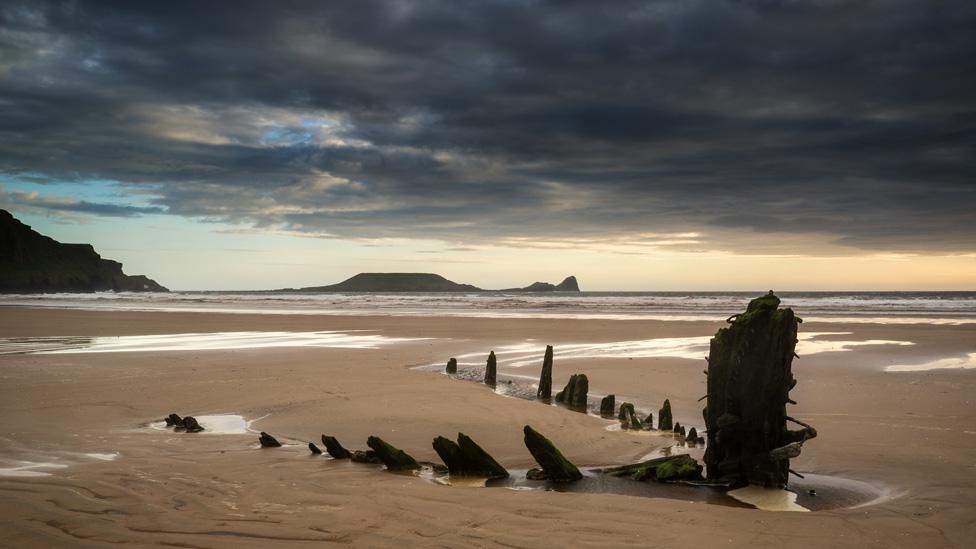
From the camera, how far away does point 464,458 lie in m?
6.97

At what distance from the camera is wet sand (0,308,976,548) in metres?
5.11

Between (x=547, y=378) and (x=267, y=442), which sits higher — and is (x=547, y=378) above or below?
above

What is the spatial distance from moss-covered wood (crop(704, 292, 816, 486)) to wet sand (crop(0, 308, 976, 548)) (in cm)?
78

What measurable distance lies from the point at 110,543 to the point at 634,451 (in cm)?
588

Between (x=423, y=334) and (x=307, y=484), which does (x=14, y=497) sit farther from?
(x=423, y=334)

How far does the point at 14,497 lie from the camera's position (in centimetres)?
563

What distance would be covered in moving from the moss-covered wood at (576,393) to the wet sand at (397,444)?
2.95 feet

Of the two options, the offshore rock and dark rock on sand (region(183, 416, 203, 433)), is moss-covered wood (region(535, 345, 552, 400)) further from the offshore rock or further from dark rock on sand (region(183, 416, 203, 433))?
dark rock on sand (region(183, 416, 203, 433))

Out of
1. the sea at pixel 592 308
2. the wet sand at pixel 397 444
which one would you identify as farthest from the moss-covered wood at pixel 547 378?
the sea at pixel 592 308

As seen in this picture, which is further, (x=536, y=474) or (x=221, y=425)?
(x=221, y=425)

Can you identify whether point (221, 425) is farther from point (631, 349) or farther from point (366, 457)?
point (631, 349)

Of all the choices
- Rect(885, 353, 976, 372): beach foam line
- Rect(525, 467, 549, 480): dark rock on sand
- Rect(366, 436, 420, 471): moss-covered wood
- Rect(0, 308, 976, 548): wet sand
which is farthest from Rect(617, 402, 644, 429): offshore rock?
Rect(885, 353, 976, 372): beach foam line

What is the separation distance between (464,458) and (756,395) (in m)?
3.08

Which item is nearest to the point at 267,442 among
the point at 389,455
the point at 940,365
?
the point at 389,455
